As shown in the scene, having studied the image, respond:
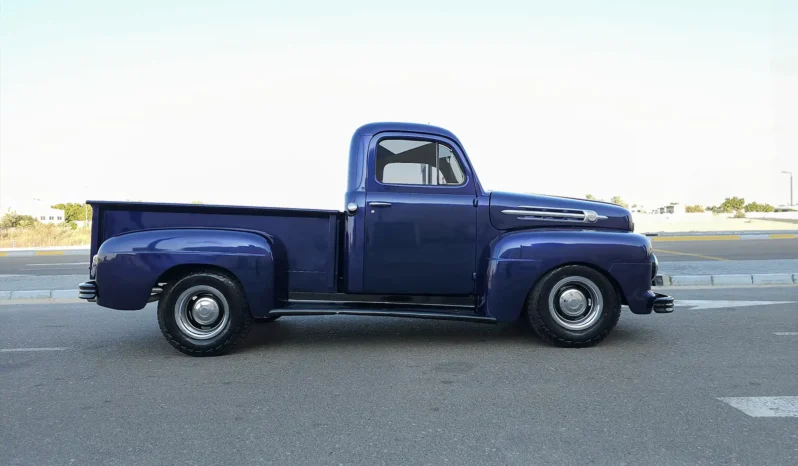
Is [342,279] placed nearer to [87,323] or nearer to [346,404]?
[346,404]

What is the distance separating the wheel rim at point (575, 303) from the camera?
525 centimetres

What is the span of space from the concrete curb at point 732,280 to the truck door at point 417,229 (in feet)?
18.9

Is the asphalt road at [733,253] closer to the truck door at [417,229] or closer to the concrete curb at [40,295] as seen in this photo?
the truck door at [417,229]

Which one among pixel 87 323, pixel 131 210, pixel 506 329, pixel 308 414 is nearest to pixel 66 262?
pixel 87 323

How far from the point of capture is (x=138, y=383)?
14.2 ft

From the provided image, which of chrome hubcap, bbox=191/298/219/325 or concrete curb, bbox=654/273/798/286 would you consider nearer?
chrome hubcap, bbox=191/298/219/325

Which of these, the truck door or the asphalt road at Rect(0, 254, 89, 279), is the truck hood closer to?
the truck door

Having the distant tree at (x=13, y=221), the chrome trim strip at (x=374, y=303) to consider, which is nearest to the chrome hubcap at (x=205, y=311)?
the chrome trim strip at (x=374, y=303)

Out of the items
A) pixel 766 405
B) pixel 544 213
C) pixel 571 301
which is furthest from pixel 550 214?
pixel 766 405

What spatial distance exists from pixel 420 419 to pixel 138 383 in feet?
7.23

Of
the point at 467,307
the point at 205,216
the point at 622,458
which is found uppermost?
the point at 205,216

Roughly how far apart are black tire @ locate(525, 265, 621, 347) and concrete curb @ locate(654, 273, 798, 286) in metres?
5.12

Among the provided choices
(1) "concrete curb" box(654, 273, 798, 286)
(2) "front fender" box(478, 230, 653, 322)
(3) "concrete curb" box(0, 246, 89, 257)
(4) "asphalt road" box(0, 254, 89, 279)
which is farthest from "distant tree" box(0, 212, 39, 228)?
(2) "front fender" box(478, 230, 653, 322)

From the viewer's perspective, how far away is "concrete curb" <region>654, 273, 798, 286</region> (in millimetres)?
9844
